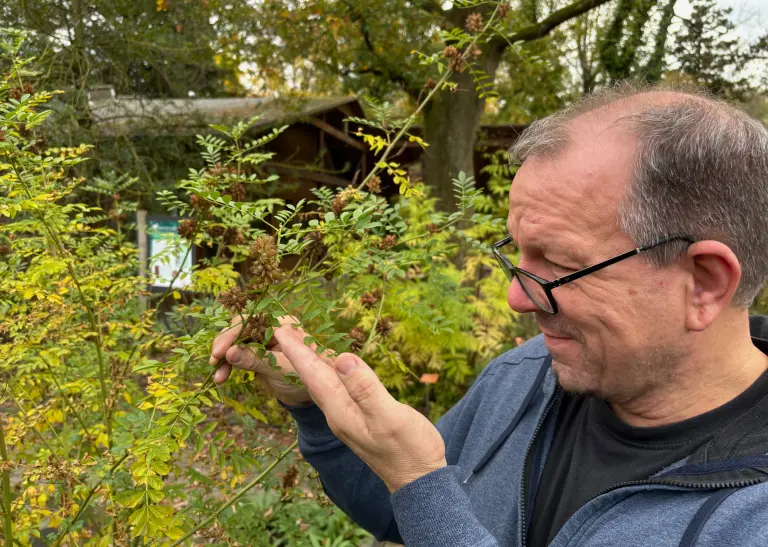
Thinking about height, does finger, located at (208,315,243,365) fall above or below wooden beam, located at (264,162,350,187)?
above

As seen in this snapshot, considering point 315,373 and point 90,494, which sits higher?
point 315,373

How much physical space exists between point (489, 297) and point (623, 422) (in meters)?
4.29

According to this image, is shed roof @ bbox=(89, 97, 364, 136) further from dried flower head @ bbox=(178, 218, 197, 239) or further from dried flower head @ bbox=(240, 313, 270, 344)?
dried flower head @ bbox=(240, 313, 270, 344)

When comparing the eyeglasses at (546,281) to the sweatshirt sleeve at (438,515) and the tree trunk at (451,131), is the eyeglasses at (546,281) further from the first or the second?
the tree trunk at (451,131)

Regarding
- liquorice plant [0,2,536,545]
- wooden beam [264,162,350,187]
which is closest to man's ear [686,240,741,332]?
liquorice plant [0,2,536,545]

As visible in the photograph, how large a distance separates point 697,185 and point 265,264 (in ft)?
2.88

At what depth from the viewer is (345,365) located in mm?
1187

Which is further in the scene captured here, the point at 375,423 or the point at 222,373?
the point at 222,373

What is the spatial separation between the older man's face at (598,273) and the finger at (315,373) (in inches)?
20.6

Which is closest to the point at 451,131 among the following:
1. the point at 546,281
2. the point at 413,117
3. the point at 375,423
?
the point at 413,117

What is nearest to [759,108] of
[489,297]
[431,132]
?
[431,132]

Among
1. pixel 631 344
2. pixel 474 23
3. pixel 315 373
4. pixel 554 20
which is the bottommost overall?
pixel 315 373

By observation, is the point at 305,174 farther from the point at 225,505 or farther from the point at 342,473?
the point at 225,505

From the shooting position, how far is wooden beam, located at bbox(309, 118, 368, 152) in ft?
29.8
